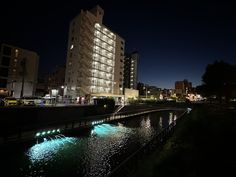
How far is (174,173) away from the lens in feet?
39.9

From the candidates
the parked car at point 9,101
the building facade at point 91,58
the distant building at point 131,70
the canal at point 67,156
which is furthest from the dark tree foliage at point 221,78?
the distant building at point 131,70

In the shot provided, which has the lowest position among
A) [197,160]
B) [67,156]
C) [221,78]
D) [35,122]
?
[67,156]

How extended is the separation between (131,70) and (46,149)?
147 meters

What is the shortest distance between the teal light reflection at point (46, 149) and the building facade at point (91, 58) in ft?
204

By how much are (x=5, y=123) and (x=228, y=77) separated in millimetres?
57322

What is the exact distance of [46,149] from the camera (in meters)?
22.7

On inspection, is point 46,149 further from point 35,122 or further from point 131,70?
point 131,70

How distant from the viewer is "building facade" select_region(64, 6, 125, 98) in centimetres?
8875

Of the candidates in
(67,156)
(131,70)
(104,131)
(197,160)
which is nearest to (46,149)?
(67,156)

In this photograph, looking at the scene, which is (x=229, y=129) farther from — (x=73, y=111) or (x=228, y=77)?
(x=228, y=77)

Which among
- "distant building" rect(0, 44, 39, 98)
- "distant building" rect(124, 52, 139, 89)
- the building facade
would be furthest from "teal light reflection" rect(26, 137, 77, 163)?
"distant building" rect(124, 52, 139, 89)

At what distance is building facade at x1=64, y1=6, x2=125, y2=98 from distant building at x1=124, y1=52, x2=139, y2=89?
4821cm

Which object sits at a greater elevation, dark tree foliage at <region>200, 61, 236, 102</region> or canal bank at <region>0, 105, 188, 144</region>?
dark tree foliage at <region>200, 61, 236, 102</region>

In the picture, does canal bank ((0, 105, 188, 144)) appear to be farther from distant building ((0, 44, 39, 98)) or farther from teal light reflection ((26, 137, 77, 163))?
distant building ((0, 44, 39, 98))
